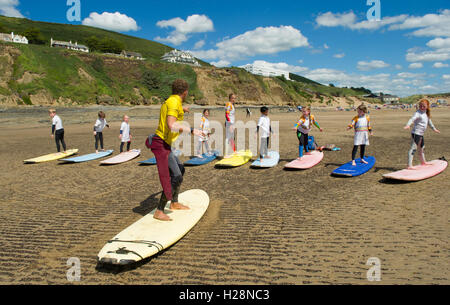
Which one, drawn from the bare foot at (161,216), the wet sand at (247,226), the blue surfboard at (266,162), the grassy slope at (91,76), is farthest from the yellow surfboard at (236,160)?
the grassy slope at (91,76)

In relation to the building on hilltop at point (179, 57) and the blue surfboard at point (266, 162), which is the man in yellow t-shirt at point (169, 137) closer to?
the blue surfboard at point (266, 162)

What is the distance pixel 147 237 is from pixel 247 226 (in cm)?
188

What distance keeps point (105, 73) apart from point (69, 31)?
96.4m

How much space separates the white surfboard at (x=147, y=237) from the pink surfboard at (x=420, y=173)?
523 cm

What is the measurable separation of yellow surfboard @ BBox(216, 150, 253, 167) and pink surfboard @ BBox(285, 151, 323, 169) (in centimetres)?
184

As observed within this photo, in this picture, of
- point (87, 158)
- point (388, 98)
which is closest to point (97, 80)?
point (87, 158)

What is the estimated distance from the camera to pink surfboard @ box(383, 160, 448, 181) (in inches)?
273

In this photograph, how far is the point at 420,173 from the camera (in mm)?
7270

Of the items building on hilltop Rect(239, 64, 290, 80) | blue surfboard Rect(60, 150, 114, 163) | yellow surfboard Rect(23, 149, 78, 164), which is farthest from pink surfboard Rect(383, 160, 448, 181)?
building on hilltop Rect(239, 64, 290, 80)

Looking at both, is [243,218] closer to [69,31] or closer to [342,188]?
[342,188]

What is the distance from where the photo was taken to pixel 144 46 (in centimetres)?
13762

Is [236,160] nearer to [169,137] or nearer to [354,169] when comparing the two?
[354,169]
